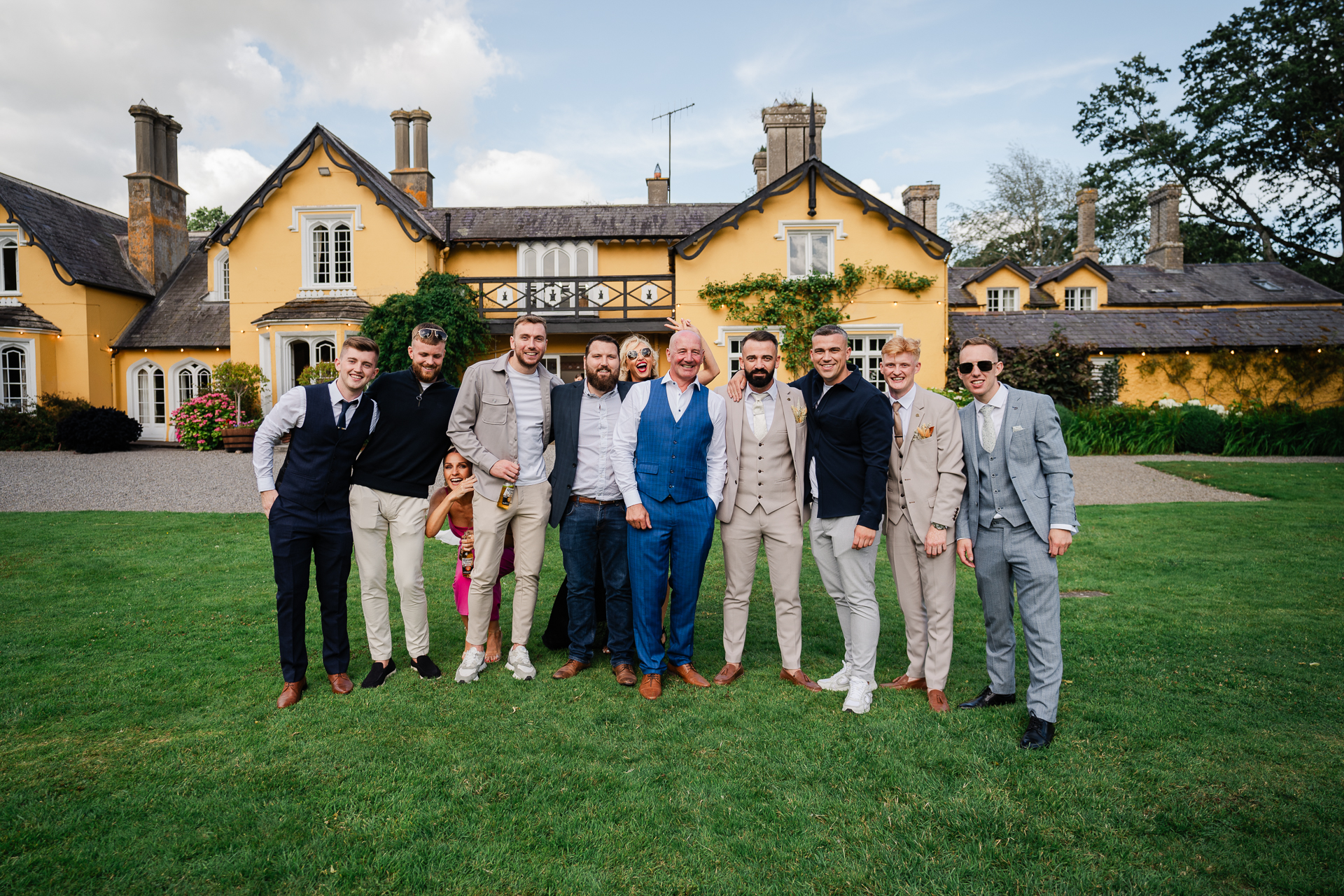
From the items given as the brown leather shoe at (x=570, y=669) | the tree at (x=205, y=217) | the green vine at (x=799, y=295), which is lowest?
the brown leather shoe at (x=570, y=669)

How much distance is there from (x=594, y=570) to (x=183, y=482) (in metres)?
11.8

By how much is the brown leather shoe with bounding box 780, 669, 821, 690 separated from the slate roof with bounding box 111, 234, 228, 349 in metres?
21.7

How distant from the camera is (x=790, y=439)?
446 centimetres

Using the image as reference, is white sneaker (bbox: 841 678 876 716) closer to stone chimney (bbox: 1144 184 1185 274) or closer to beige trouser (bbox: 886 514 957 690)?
beige trouser (bbox: 886 514 957 690)

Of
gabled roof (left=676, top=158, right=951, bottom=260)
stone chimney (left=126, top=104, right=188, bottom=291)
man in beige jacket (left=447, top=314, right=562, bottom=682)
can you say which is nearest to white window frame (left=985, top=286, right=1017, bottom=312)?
gabled roof (left=676, top=158, right=951, bottom=260)

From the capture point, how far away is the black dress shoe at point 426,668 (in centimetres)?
466

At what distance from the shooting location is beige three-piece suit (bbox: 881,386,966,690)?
13.7ft

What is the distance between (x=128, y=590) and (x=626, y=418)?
16.8 feet

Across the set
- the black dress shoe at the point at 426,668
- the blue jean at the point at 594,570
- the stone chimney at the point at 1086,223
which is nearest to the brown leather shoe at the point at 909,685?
the blue jean at the point at 594,570

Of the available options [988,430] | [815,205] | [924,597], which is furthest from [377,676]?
[815,205]

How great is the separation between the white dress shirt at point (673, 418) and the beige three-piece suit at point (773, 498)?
0.18 feet

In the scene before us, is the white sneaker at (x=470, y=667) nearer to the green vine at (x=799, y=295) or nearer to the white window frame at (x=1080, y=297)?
the green vine at (x=799, y=295)

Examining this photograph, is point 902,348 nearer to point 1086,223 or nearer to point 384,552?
point 384,552

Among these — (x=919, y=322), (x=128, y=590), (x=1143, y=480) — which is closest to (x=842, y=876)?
(x=128, y=590)
